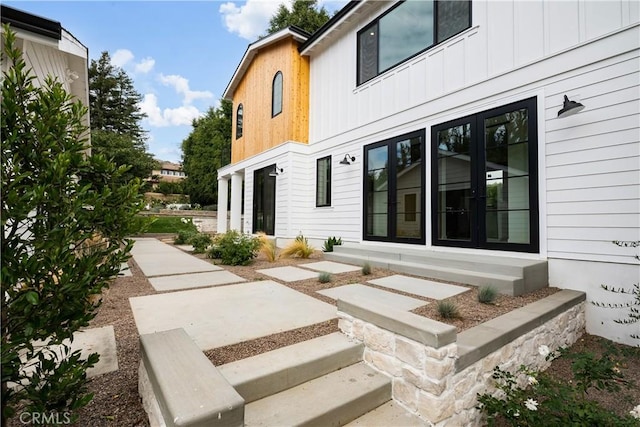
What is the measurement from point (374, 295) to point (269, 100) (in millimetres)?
8084

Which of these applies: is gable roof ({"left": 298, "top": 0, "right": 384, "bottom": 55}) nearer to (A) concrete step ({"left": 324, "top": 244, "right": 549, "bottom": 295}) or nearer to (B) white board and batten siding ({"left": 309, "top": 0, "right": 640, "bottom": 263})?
(B) white board and batten siding ({"left": 309, "top": 0, "right": 640, "bottom": 263})

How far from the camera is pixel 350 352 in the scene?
2299mm

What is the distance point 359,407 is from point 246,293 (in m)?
2.30

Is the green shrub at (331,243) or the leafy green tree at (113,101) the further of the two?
the leafy green tree at (113,101)

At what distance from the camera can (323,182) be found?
8375 millimetres

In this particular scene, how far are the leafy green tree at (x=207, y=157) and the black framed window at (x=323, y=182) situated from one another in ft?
46.8

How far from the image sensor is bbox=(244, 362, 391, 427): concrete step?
1688 mm

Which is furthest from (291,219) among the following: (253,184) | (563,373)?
(563,373)

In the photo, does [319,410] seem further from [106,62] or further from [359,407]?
[106,62]

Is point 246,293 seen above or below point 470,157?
below

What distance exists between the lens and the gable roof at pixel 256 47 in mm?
8700

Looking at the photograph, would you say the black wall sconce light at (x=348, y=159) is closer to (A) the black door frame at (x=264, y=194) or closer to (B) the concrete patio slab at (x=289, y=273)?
(A) the black door frame at (x=264, y=194)

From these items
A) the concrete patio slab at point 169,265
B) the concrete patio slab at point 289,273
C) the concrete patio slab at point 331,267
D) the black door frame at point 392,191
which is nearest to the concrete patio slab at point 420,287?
the concrete patio slab at point 331,267

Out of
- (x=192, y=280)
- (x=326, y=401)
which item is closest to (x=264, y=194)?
(x=192, y=280)
